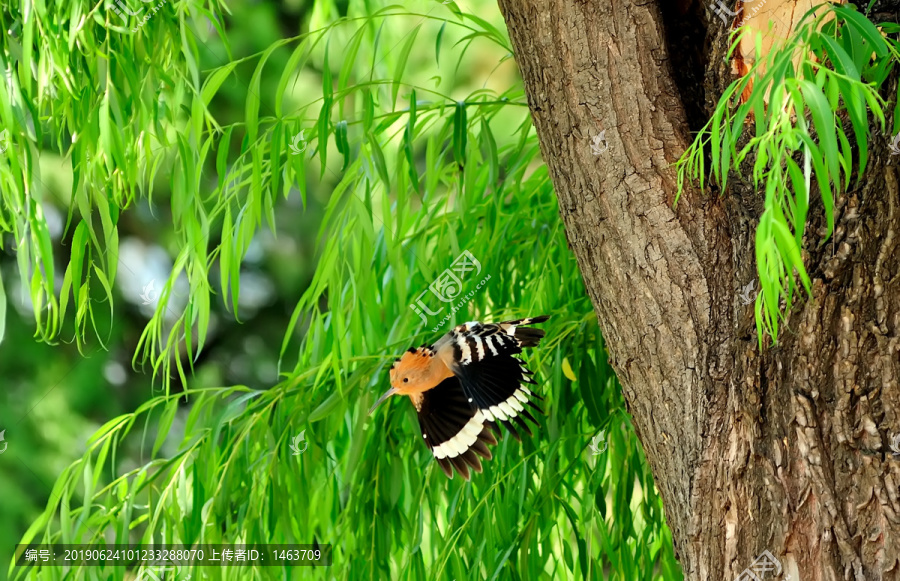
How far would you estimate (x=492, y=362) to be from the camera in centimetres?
91

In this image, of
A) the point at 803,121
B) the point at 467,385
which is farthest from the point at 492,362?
the point at 803,121

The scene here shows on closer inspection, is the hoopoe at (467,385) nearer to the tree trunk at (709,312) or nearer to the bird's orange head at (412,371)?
the bird's orange head at (412,371)

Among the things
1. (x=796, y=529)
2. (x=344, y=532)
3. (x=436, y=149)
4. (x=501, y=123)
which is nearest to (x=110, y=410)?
(x=501, y=123)

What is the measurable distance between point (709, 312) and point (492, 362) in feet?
0.79

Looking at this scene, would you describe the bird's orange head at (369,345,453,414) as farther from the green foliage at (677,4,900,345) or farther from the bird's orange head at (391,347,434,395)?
the green foliage at (677,4,900,345)

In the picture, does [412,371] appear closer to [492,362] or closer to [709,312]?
[492,362]

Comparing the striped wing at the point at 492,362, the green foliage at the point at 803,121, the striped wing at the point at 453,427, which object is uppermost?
the green foliage at the point at 803,121

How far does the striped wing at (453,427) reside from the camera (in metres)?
0.96

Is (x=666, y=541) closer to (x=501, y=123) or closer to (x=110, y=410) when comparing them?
(x=501, y=123)

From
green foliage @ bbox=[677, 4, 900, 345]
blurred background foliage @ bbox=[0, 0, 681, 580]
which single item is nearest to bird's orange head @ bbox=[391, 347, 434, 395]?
blurred background foliage @ bbox=[0, 0, 681, 580]

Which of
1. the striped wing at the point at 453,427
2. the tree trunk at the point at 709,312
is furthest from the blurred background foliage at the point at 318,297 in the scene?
Answer: the tree trunk at the point at 709,312

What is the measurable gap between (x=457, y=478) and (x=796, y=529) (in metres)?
0.52

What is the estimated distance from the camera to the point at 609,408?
1055 mm

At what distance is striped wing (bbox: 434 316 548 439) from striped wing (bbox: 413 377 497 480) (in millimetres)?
22
